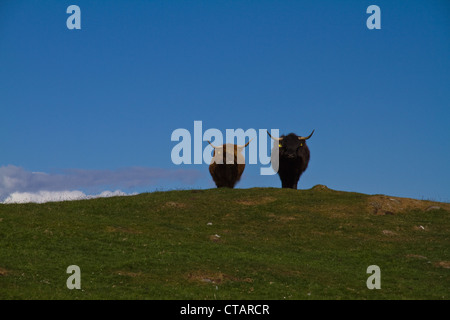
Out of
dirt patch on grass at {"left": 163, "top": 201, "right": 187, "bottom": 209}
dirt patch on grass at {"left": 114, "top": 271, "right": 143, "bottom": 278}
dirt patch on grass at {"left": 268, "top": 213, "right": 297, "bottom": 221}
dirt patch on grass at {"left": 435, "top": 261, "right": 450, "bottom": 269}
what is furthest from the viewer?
dirt patch on grass at {"left": 163, "top": 201, "right": 187, "bottom": 209}

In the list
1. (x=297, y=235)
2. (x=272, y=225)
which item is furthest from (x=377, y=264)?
(x=272, y=225)

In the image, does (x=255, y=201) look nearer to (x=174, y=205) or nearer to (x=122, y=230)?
(x=174, y=205)

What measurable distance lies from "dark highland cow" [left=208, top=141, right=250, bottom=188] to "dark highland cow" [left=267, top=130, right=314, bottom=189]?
3.23 meters

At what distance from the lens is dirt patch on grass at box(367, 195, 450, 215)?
34.4 meters

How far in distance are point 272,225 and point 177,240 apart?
23.8ft

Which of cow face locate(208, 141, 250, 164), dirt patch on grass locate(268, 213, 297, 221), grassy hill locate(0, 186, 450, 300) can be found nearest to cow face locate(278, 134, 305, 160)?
grassy hill locate(0, 186, 450, 300)

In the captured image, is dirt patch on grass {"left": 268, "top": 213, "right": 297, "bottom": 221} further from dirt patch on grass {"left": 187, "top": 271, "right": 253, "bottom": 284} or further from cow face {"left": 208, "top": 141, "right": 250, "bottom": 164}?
dirt patch on grass {"left": 187, "top": 271, "right": 253, "bottom": 284}

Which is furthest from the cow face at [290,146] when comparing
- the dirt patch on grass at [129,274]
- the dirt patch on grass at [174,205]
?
the dirt patch on grass at [129,274]

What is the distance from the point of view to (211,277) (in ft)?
63.9

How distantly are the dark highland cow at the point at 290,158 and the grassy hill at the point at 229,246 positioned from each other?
333 cm

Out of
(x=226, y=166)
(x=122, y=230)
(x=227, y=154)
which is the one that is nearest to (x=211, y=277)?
A: (x=122, y=230)

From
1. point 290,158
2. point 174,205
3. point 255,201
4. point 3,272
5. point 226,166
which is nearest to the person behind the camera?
point 3,272

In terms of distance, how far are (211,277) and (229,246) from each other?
5553mm
